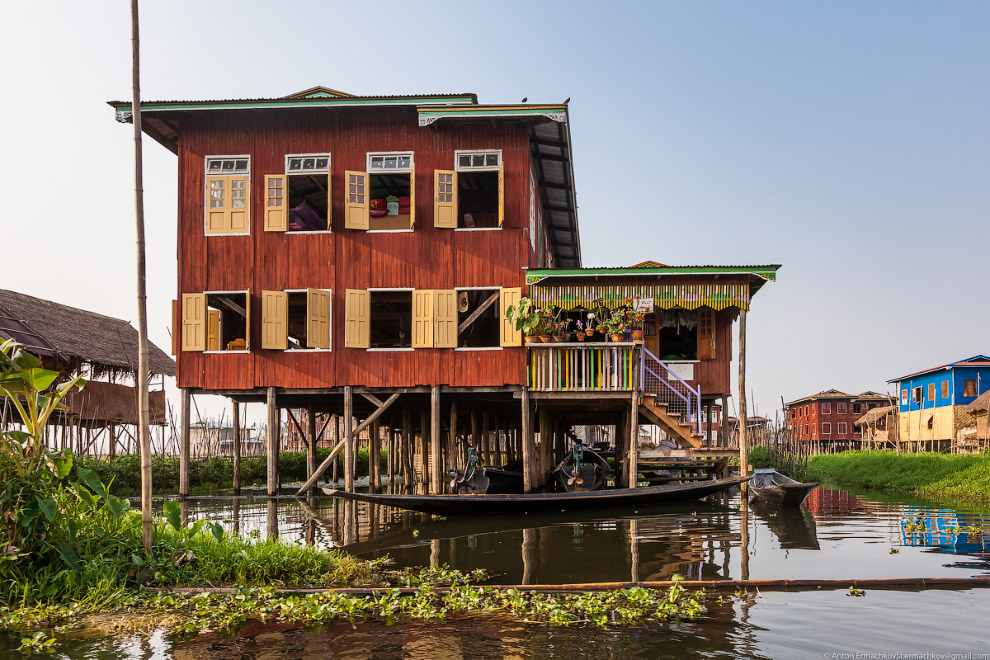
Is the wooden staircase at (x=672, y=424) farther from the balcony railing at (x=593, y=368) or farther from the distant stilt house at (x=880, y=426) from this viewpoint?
the distant stilt house at (x=880, y=426)

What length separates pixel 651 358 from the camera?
57.8 feet

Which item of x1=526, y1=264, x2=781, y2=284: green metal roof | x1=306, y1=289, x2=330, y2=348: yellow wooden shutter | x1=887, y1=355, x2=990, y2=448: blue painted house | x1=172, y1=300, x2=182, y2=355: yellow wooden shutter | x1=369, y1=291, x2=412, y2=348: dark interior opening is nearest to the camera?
x1=526, y1=264, x2=781, y2=284: green metal roof

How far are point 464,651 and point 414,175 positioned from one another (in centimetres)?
1305

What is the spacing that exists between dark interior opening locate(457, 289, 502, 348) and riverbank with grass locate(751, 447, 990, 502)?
1360 centimetres

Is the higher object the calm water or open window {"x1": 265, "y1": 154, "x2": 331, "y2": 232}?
open window {"x1": 265, "y1": 154, "x2": 331, "y2": 232}

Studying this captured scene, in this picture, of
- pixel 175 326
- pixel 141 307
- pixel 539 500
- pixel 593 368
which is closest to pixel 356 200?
pixel 175 326

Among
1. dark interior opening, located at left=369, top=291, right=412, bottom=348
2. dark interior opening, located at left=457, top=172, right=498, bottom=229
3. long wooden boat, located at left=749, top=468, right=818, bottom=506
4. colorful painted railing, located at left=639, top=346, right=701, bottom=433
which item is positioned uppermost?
dark interior opening, located at left=457, top=172, right=498, bottom=229

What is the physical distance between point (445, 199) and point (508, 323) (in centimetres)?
314

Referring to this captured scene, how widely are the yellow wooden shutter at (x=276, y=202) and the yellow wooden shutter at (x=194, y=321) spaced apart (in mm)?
2271

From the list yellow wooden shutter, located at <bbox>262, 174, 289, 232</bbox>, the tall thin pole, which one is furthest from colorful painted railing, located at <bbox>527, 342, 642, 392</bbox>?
the tall thin pole

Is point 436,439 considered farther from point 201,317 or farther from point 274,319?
point 201,317

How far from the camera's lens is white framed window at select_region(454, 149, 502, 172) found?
58.2ft

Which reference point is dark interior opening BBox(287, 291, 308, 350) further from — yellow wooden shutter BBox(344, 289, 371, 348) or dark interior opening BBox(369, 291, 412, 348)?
yellow wooden shutter BBox(344, 289, 371, 348)

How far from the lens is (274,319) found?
17547mm
